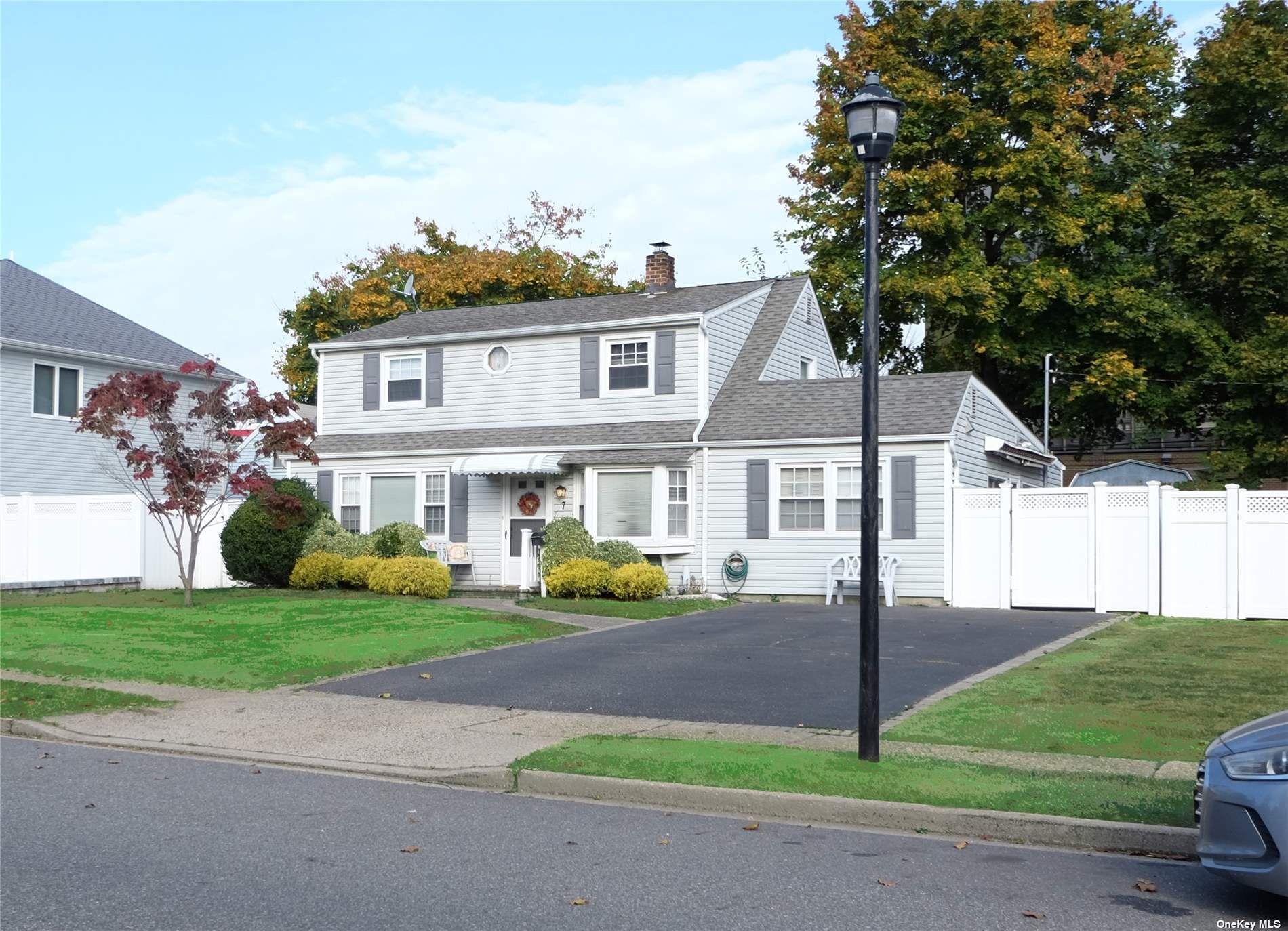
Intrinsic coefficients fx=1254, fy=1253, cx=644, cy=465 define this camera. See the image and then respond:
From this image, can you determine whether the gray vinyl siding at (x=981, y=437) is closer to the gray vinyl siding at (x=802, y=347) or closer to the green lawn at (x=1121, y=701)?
the gray vinyl siding at (x=802, y=347)

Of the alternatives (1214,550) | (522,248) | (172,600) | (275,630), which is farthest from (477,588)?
(522,248)

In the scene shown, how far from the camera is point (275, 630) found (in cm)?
1706

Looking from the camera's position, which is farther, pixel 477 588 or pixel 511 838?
pixel 477 588

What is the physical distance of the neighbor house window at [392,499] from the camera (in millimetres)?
26744

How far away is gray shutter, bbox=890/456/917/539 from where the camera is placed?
2198cm

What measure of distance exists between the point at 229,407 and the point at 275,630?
19.4 ft

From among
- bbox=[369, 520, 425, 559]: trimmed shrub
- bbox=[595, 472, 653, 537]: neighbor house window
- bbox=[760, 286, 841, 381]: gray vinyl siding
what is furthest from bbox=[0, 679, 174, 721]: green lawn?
bbox=[760, 286, 841, 381]: gray vinyl siding

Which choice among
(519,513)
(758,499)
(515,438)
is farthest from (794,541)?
(515,438)

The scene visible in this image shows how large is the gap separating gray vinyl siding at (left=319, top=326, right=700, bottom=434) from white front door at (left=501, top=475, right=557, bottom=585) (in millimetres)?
1276

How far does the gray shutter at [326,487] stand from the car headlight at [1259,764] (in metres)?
23.5

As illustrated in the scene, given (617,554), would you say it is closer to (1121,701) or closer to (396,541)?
(396,541)

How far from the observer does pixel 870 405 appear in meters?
8.90

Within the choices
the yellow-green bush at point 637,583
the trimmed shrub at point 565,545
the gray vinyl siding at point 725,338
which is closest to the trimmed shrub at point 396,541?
the trimmed shrub at point 565,545

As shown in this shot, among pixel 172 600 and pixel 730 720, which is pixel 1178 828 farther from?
pixel 172 600
